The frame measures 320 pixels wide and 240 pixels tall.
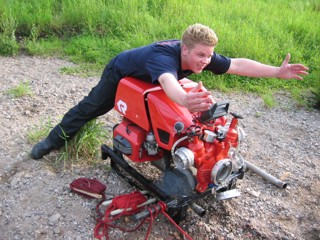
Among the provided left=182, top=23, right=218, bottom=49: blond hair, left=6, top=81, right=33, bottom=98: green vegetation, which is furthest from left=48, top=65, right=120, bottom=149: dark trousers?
left=6, top=81, right=33, bottom=98: green vegetation

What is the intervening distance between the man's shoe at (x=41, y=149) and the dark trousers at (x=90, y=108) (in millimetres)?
43

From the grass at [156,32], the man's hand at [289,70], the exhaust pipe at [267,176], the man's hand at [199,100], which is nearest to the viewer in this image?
the man's hand at [199,100]

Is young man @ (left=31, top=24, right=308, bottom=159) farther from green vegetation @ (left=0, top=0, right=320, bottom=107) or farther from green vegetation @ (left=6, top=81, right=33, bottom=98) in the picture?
green vegetation @ (left=0, top=0, right=320, bottom=107)

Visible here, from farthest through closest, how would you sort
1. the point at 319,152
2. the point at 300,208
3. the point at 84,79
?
the point at 84,79, the point at 319,152, the point at 300,208

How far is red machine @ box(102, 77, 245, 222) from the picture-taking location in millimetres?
3072

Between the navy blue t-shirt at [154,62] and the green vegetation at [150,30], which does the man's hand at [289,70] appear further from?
the green vegetation at [150,30]

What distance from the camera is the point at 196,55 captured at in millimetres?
3109

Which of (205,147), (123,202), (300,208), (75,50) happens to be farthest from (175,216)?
(75,50)

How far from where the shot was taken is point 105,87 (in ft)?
12.0

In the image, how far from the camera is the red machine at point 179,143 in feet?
10.1

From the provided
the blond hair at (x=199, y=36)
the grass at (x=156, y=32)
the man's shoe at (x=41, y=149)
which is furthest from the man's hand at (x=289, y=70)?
the man's shoe at (x=41, y=149)

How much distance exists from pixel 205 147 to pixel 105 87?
1088 mm

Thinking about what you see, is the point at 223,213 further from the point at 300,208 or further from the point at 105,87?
the point at 105,87

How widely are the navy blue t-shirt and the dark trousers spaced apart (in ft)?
0.39
